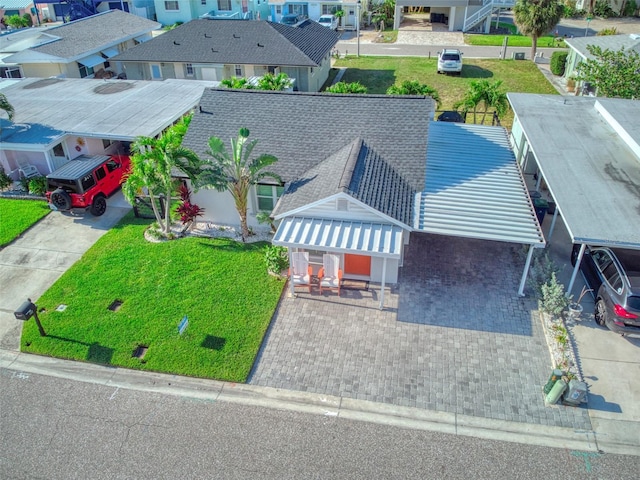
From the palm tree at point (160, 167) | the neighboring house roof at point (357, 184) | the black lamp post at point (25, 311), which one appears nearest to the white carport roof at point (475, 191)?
the neighboring house roof at point (357, 184)

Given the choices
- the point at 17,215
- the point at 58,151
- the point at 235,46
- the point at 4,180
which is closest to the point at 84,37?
the point at 235,46

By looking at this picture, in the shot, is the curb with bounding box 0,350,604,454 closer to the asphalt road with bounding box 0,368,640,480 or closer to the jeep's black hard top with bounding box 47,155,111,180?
the asphalt road with bounding box 0,368,640,480

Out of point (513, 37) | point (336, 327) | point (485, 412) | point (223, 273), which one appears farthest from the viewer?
point (513, 37)

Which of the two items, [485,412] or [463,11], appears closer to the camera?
[485,412]

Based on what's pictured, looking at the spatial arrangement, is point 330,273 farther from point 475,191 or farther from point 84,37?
point 84,37

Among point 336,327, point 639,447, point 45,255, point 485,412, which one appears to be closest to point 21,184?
point 45,255

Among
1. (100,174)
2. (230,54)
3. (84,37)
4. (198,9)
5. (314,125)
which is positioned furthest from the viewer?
(198,9)

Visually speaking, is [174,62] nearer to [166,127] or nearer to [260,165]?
[166,127]
